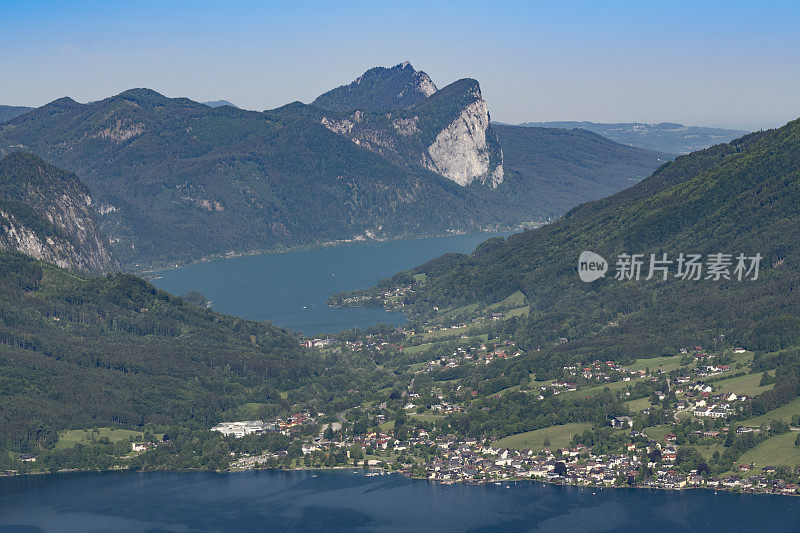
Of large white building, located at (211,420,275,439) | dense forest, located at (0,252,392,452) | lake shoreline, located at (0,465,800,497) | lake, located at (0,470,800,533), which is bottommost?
lake, located at (0,470,800,533)

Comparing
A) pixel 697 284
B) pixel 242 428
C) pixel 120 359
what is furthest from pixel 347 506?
pixel 697 284

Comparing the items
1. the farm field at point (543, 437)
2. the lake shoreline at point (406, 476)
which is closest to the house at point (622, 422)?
the farm field at point (543, 437)

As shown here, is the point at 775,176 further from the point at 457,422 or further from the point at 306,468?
the point at 306,468

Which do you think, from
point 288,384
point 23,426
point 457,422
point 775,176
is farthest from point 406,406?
point 775,176

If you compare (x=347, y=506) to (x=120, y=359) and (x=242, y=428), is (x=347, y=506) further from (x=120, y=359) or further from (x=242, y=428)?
(x=120, y=359)

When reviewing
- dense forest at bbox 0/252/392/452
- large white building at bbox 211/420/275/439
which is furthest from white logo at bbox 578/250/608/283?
large white building at bbox 211/420/275/439

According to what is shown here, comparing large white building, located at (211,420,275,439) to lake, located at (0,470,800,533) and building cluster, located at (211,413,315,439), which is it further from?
lake, located at (0,470,800,533)

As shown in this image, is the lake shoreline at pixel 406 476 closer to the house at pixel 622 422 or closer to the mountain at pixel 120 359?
the mountain at pixel 120 359
